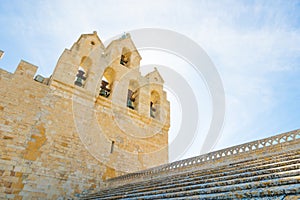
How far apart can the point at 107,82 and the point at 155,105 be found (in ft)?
11.3

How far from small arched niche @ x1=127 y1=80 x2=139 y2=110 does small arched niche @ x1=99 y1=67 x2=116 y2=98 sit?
1343mm

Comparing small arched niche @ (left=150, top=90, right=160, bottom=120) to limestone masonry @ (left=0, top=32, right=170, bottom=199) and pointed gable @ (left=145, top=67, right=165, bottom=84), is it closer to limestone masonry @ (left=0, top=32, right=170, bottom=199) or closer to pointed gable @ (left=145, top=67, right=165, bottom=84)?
limestone masonry @ (left=0, top=32, right=170, bottom=199)

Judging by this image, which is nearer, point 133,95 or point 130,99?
point 130,99

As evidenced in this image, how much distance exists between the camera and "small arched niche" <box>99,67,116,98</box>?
9984 millimetres

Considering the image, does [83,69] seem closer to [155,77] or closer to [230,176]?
[155,77]

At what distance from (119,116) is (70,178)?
12.0 feet

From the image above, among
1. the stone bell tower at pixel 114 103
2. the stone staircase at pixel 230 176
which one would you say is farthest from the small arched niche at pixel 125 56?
the stone staircase at pixel 230 176

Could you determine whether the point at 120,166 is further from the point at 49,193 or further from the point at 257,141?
the point at 257,141

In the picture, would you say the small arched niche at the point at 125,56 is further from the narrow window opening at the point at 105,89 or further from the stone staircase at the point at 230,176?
the stone staircase at the point at 230,176

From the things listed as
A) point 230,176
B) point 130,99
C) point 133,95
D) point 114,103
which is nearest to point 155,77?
point 133,95

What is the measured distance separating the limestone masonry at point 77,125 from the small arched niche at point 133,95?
65 millimetres

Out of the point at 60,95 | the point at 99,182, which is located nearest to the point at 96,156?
the point at 99,182

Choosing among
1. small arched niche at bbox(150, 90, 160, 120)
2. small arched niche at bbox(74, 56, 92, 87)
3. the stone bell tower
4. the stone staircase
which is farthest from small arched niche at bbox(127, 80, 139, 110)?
the stone staircase

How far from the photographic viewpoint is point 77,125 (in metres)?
7.70
